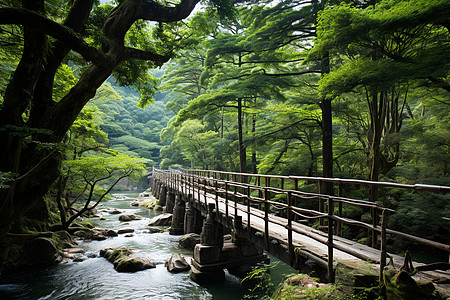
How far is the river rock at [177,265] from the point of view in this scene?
8.99 m

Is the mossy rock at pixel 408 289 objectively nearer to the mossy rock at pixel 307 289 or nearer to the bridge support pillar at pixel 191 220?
the mossy rock at pixel 307 289

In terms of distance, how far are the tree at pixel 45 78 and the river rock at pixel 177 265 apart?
5.69m

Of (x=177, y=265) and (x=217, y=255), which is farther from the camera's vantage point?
(x=177, y=265)

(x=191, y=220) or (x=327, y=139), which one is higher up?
(x=327, y=139)

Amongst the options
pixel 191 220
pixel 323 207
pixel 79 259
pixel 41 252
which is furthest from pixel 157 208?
pixel 323 207

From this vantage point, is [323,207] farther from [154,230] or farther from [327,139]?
[154,230]

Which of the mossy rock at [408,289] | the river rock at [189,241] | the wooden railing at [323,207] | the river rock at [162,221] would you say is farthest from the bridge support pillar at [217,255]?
the river rock at [162,221]

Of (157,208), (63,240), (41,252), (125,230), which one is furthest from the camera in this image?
(157,208)

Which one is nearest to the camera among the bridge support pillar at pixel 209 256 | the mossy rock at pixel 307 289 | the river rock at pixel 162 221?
the mossy rock at pixel 307 289

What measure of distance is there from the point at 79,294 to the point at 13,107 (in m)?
6.18

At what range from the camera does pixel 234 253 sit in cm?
857

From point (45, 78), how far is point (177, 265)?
7.43 metres

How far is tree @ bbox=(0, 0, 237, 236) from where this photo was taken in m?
4.00

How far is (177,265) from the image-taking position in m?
9.12
